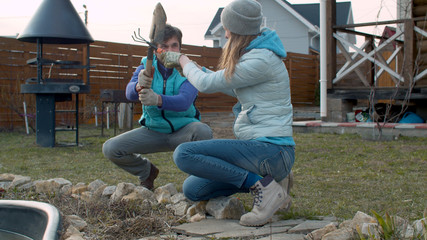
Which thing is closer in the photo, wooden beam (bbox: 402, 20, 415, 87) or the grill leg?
the grill leg

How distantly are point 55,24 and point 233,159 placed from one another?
16.5ft

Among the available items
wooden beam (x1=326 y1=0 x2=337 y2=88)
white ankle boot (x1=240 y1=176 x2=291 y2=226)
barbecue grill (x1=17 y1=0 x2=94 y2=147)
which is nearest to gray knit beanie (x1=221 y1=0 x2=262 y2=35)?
white ankle boot (x1=240 y1=176 x2=291 y2=226)

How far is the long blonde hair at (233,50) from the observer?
2896 millimetres

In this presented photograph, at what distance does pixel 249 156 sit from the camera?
288 centimetres

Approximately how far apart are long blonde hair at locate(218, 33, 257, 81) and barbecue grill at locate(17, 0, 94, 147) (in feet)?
14.8

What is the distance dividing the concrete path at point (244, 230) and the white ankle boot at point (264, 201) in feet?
0.15

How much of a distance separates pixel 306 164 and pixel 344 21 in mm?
22403

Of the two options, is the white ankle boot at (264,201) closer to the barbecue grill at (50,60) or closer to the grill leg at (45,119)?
the barbecue grill at (50,60)

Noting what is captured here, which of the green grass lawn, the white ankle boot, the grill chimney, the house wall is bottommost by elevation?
the green grass lawn

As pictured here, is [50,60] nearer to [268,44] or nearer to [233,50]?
→ [233,50]

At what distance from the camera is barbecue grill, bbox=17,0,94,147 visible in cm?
705

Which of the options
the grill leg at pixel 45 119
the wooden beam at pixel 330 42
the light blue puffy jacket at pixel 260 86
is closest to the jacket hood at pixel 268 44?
the light blue puffy jacket at pixel 260 86

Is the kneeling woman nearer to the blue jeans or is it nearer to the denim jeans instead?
the blue jeans

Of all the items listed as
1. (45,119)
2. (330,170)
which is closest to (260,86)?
(330,170)
